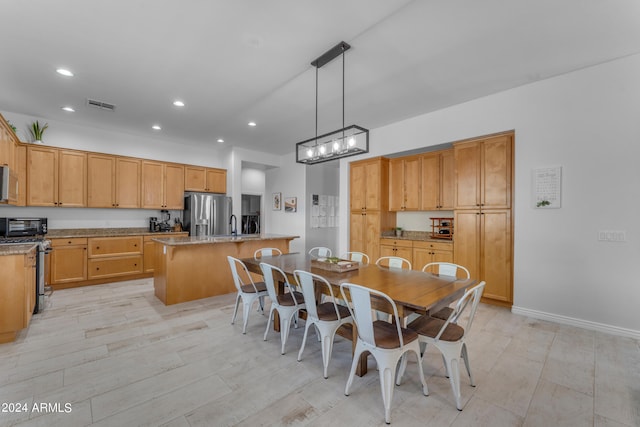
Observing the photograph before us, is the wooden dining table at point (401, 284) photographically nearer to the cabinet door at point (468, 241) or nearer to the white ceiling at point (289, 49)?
the cabinet door at point (468, 241)

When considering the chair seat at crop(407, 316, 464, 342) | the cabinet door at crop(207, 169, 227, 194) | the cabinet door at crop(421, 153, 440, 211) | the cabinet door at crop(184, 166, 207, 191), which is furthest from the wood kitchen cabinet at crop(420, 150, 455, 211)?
the cabinet door at crop(184, 166, 207, 191)

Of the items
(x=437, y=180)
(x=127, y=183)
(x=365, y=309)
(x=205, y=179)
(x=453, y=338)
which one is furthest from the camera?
(x=205, y=179)

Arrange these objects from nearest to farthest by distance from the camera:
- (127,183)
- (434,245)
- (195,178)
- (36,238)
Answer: (36,238)
(434,245)
(127,183)
(195,178)

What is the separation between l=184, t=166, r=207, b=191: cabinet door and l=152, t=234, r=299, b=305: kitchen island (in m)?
2.26

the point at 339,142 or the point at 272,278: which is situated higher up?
the point at 339,142

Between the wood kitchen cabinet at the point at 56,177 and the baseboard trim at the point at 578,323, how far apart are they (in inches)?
276

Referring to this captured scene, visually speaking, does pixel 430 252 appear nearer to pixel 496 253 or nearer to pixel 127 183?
pixel 496 253

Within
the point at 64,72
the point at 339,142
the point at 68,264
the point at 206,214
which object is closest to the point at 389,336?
the point at 339,142

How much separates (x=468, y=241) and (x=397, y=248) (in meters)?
1.15

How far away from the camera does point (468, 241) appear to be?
405 centimetres

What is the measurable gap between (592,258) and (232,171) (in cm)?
615

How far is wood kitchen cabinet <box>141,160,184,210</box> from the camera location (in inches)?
221

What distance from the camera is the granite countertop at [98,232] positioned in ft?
16.0

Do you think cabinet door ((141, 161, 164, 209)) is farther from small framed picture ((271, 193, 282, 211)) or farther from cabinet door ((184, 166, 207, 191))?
small framed picture ((271, 193, 282, 211))
